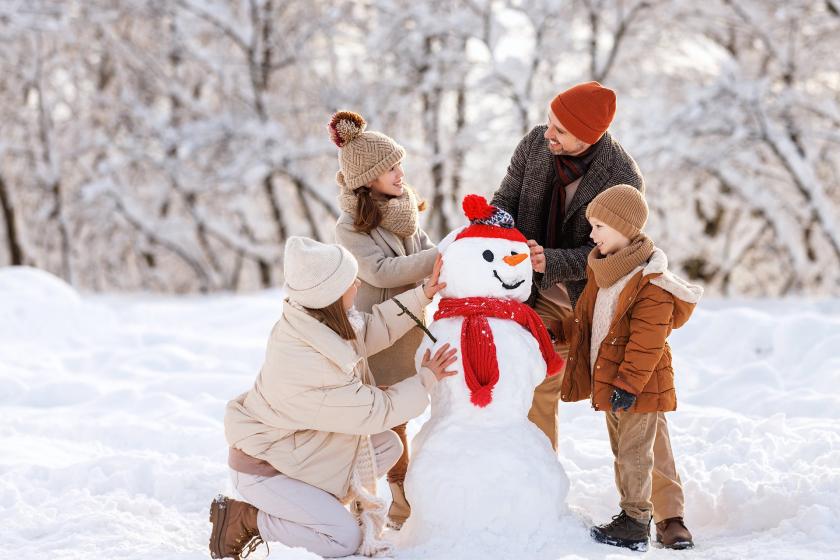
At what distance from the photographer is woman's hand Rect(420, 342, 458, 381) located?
10.3 feet

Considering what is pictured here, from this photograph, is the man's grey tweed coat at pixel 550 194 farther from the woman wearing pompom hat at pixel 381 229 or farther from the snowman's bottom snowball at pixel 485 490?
the snowman's bottom snowball at pixel 485 490

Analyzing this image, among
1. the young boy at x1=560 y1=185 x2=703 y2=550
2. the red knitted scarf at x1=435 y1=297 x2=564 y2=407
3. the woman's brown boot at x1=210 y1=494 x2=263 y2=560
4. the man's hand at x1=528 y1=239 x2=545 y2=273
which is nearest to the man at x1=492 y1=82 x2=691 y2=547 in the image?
the man's hand at x1=528 y1=239 x2=545 y2=273

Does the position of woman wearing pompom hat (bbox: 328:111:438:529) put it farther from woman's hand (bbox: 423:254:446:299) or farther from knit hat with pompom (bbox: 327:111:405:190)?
woman's hand (bbox: 423:254:446:299)

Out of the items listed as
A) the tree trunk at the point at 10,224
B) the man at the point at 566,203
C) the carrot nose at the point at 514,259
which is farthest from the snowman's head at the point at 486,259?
the tree trunk at the point at 10,224

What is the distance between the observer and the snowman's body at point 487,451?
2963 mm

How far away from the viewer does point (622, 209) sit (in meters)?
3.12

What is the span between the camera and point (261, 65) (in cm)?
1188

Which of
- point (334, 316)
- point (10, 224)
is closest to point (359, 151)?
point (334, 316)

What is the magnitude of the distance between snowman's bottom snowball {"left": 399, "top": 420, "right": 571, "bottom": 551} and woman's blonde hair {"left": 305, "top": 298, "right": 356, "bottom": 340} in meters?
0.55

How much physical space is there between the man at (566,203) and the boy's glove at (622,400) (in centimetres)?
34

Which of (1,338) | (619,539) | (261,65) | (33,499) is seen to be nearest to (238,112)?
(261,65)

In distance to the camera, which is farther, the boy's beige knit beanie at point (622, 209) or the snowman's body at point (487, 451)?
the boy's beige knit beanie at point (622, 209)

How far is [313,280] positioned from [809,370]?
4091 millimetres

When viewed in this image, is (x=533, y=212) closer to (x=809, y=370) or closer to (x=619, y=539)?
(x=619, y=539)
